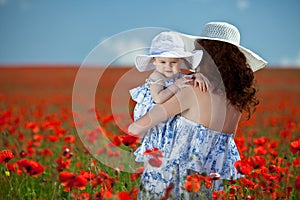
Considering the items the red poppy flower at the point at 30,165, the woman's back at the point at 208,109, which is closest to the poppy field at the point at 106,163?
the red poppy flower at the point at 30,165

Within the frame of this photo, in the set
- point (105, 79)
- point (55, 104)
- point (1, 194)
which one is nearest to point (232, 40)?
point (1, 194)

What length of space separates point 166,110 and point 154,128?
0.20 m

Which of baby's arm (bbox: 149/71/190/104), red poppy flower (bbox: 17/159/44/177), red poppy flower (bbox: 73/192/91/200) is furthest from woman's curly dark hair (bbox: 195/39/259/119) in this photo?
red poppy flower (bbox: 17/159/44/177)

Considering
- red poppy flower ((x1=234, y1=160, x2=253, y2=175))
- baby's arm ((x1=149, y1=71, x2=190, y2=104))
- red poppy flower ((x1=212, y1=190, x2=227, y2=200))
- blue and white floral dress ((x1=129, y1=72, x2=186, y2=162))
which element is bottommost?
red poppy flower ((x1=212, y1=190, x2=227, y2=200))

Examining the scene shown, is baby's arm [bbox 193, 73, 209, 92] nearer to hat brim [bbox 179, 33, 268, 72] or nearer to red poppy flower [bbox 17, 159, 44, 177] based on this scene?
hat brim [bbox 179, 33, 268, 72]

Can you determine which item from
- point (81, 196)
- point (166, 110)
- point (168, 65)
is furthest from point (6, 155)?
point (168, 65)

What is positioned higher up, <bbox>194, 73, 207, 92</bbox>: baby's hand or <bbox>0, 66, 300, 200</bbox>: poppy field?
<bbox>194, 73, 207, 92</bbox>: baby's hand

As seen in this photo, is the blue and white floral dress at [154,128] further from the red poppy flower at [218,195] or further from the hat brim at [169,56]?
the red poppy flower at [218,195]

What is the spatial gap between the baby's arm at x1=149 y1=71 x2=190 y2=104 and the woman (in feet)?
0.11

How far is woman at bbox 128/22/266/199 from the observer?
287 centimetres

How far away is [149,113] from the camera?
9.42 ft

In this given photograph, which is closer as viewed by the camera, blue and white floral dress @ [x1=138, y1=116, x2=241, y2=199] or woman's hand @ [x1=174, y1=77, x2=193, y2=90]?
woman's hand @ [x1=174, y1=77, x2=193, y2=90]

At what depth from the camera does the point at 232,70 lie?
3.10 meters

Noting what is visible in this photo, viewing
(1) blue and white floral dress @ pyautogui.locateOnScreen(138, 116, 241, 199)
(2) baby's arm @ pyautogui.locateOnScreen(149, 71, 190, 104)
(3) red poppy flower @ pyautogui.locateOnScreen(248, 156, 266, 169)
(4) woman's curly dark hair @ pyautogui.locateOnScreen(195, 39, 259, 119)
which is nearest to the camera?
(3) red poppy flower @ pyautogui.locateOnScreen(248, 156, 266, 169)
